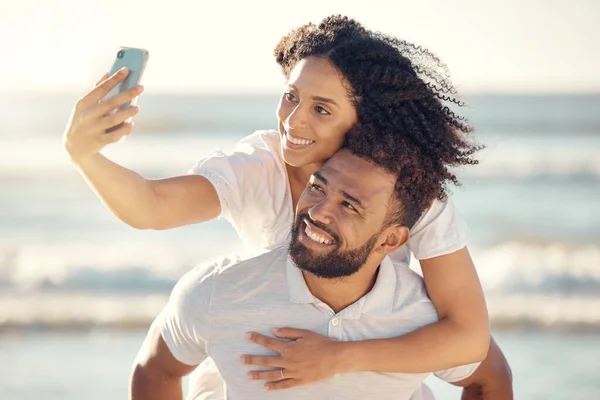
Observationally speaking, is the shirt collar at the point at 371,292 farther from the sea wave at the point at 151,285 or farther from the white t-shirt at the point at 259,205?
the sea wave at the point at 151,285

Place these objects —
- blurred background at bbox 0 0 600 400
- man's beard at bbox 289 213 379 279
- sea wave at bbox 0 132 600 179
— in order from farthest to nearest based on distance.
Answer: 1. sea wave at bbox 0 132 600 179
2. blurred background at bbox 0 0 600 400
3. man's beard at bbox 289 213 379 279

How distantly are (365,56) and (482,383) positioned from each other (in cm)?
107

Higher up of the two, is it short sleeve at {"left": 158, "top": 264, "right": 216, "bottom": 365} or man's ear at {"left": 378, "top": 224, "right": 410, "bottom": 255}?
man's ear at {"left": 378, "top": 224, "right": 410, "bottom": 255}

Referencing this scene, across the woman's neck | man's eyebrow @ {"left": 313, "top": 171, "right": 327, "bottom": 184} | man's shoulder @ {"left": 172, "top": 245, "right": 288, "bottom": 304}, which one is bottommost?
man's shoulder @ {"left": 172, "top": 245, "right": 288, "bottom": 304}

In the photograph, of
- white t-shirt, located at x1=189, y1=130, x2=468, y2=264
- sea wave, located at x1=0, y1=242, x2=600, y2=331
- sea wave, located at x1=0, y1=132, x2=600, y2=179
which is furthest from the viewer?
sea wave, located at x1=0, y1=132, x2=600, y2=179

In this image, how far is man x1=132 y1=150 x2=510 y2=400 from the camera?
2576mm

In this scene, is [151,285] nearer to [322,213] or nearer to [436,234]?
[436,234]

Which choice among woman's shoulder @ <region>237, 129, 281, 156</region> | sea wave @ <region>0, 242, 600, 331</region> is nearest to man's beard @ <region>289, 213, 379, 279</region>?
woman's shoulder @ <region>237, 129, 281, 156</region>

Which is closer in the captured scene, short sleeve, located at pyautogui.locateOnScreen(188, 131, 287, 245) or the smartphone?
the smartphone

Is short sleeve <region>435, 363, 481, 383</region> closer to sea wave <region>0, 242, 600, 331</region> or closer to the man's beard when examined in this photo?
the man's beard

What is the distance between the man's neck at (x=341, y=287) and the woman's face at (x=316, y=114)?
44 centimetres

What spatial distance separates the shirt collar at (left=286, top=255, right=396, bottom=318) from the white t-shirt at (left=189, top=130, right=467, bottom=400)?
0.22m

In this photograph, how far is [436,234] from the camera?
2.89 metres

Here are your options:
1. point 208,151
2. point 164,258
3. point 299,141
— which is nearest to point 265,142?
point 299,141
